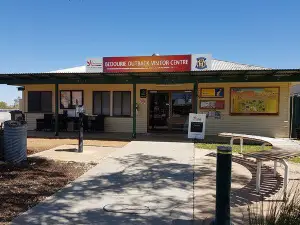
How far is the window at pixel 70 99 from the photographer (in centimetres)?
1579

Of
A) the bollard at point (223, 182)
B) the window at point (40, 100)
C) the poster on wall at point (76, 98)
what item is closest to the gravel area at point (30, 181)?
the bollard at point (223, 182)

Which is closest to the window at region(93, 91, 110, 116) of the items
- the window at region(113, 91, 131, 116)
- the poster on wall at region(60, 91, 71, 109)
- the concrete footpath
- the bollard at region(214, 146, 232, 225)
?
the window at region(113, 91, 131, 116)

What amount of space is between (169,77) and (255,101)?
13.7 ft

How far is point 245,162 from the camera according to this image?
7312mm

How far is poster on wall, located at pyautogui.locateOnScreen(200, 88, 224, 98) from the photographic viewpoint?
1423cm

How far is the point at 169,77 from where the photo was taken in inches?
511

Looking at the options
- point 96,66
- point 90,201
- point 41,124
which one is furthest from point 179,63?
point 90,201

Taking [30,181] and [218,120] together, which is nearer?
[30,181]

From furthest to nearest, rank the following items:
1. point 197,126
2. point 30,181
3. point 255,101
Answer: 1. point 255,101
2. point 197,126
3. point 30,181

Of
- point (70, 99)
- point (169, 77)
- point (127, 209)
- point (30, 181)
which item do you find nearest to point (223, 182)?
point (127, 209)

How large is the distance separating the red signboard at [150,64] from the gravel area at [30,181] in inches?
246

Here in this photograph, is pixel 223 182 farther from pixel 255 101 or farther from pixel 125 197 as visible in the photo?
pixel 255 101

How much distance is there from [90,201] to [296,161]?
5.93 metres

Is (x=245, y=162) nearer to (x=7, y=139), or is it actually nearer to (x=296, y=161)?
(x=296, y=161)
